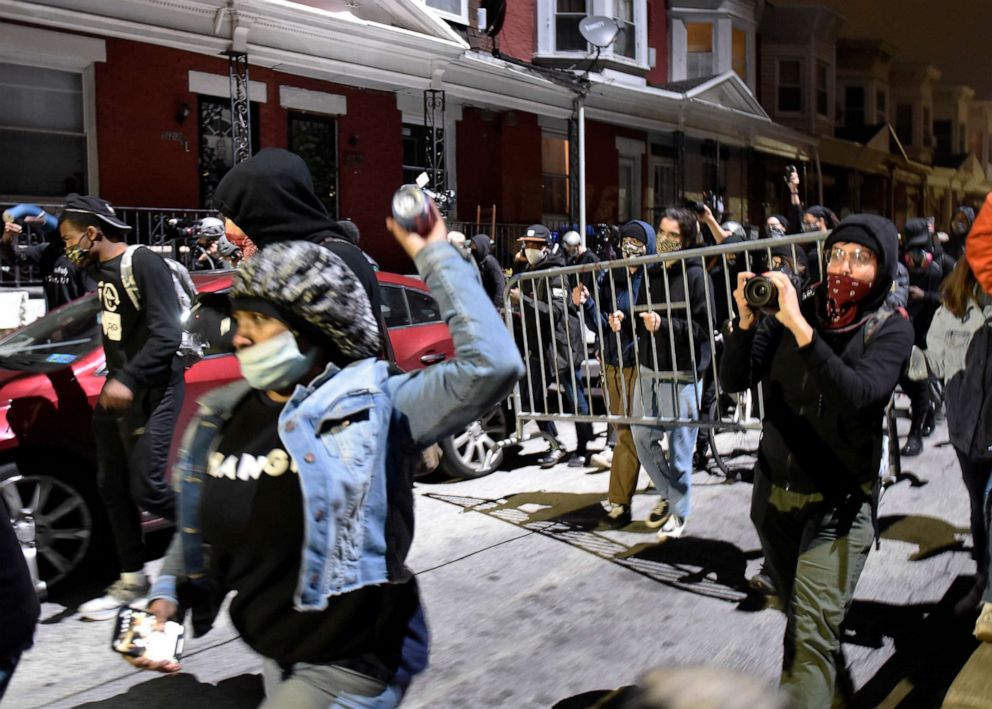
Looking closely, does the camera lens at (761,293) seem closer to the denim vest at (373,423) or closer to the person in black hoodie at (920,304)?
the denim vest at (373,423)

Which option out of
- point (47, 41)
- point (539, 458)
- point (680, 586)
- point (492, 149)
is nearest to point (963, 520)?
point (680, 586)

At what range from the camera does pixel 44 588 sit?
5.04 metres

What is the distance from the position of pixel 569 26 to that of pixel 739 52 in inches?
328

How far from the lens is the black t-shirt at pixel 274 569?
209cm

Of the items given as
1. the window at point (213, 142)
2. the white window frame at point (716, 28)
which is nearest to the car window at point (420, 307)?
the window at point (213, 142)

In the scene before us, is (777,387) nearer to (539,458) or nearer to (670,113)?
(539,458)

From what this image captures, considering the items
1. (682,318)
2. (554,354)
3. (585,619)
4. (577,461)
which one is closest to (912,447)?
(577,461)

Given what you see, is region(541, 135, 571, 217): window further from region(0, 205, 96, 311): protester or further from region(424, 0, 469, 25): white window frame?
region(0, 205, 96, 311): protester

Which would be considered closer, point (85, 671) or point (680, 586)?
point (85, 671)

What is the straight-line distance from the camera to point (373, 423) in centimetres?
207

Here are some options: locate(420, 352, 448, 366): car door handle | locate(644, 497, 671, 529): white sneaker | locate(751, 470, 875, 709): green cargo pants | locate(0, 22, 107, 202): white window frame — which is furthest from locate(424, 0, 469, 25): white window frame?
locate(751, 470, 875, 709): green cargo pants

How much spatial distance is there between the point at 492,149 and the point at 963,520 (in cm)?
1342

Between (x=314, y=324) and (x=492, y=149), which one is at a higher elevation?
(x=492, y=149)

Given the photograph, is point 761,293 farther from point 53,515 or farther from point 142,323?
point 53,515
